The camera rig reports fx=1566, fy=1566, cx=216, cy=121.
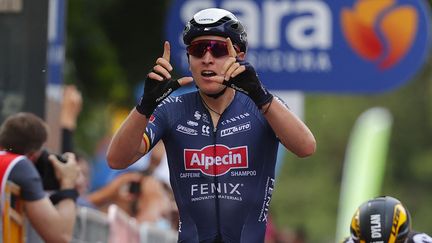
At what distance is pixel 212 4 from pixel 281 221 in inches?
1427

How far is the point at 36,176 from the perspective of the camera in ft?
29.8

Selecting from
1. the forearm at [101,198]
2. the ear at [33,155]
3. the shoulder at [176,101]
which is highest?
the shoulder at [176,101]

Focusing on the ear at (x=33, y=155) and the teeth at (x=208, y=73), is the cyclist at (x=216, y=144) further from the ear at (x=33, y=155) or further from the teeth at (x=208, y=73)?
the ear at (x=33, y=155)

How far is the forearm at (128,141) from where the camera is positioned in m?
Result: 7.45

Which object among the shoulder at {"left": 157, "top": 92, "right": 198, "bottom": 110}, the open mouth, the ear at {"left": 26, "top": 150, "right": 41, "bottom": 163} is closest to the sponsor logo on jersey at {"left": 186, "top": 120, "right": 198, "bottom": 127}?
the shoulder at {"left": 157, "top": 92, "right": 198, "bottom": 110}

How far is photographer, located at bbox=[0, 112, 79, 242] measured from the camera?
29.6 ft

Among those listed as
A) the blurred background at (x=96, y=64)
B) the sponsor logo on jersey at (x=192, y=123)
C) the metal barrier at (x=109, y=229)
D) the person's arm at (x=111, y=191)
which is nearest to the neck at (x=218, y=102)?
the sponsor logo on jersey at (x=192, y=123)

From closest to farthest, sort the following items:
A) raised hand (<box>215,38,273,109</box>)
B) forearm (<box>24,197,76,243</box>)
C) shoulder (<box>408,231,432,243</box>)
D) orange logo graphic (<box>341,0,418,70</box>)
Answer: raised hand (<box>215,38,273,109</box>), shoulder (<box>408,231,432,243</box>), forearm (<box>24,197,76,243</box>), orange logo graphic (<box>341,0,418,70</box>)

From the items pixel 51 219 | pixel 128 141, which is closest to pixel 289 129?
pixel 128 141

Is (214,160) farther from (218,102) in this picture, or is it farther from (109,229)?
(109,229)

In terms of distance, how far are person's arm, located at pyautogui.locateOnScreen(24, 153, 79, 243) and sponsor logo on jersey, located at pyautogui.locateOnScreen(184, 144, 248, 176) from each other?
1760mm

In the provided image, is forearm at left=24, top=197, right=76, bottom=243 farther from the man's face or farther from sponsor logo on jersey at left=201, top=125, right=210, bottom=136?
the man's face

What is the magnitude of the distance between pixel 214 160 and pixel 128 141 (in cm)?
46

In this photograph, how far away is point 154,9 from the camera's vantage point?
21953 mm
